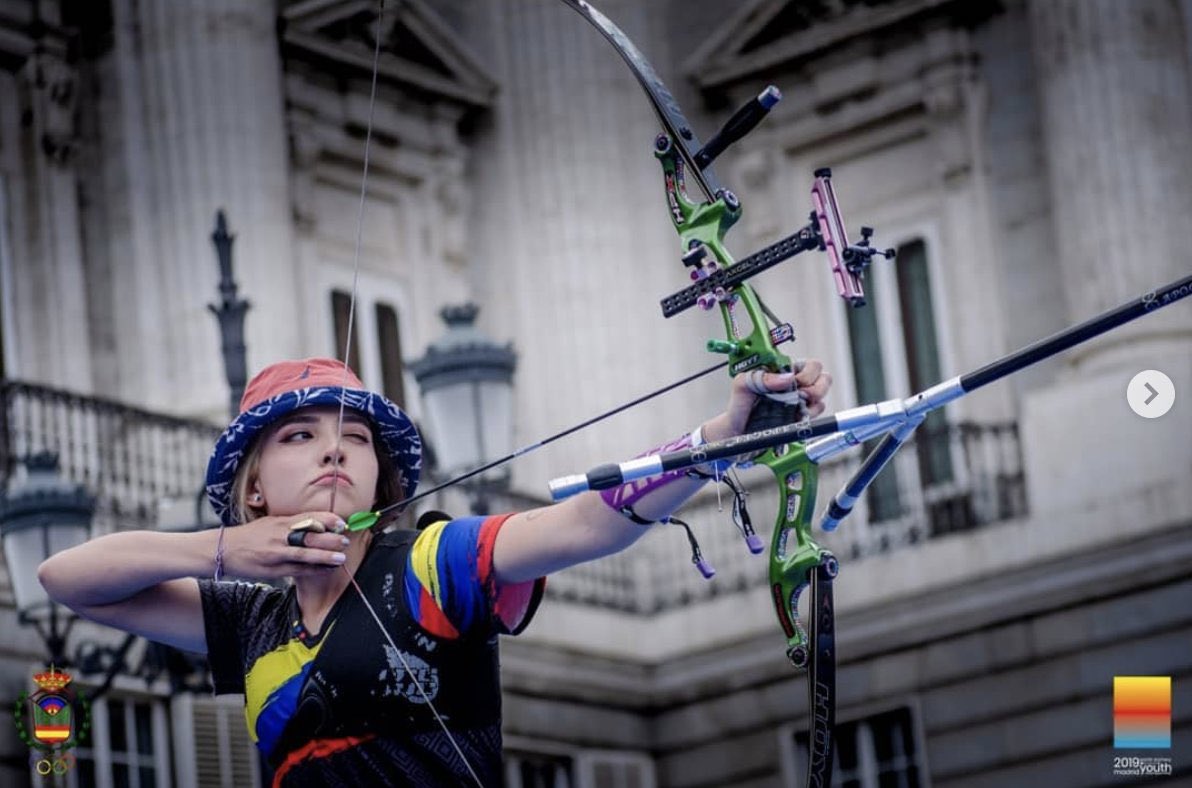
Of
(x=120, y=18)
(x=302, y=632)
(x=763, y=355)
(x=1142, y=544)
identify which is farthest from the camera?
(x=120, y=18)

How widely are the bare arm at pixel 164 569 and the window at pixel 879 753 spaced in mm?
15732

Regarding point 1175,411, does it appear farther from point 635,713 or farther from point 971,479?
point 635,713

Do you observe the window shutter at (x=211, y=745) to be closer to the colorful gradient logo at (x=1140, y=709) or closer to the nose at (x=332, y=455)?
the colorful gradient logo at (x=1140, y=709)

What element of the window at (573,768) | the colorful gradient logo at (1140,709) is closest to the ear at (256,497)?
the colorful gradient logo at (1140,709)

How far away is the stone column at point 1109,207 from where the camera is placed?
70.9 ft

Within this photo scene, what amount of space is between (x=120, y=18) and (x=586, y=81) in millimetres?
4324

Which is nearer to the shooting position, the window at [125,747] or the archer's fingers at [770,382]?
the archer's fingers at [770,382]

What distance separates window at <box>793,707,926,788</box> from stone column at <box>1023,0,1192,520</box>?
1.90 metres

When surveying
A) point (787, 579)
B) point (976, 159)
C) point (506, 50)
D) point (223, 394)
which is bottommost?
point (787, 579)

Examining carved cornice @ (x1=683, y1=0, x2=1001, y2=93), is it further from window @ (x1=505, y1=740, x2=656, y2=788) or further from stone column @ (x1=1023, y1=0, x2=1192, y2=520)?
window @ (x1=505, y1=740, x2=656, y2=788)

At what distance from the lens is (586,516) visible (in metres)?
6.21

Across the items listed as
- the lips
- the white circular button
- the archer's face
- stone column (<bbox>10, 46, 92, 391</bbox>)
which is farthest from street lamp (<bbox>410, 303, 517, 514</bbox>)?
stone column (<bbox>10, 46, 92, 391</bbox>)

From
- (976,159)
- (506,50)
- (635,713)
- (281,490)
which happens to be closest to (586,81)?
(506,50)

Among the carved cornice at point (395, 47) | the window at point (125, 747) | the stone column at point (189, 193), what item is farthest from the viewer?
the carved cornice at point (395, 47)
